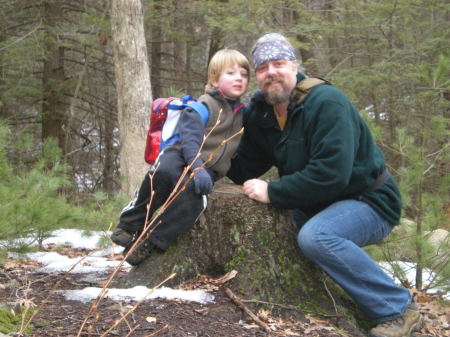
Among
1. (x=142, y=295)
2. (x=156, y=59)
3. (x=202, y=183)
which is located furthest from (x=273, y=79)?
(x=156, y=59)

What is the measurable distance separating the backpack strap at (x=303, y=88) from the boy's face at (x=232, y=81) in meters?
0.44

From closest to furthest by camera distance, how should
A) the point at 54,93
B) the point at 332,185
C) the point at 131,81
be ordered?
1. the point at 332,185
2. the point at 131,81
3. the point at 54,93

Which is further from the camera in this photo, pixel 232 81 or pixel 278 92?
pixel 232 81

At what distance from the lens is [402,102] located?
951 centimetres

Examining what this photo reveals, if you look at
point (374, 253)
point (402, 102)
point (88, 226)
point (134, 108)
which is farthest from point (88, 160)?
point (374, 253)

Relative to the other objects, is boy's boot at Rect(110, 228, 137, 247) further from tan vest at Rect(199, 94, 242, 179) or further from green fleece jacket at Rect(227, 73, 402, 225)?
green fleece jacket at Rect(227, 73, 402, 225)

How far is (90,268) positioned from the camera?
4695 mm

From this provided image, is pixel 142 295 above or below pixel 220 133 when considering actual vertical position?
below

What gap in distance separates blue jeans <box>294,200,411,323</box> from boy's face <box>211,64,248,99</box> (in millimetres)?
1057

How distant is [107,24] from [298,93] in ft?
23.9

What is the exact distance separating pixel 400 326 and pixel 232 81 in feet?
6.36

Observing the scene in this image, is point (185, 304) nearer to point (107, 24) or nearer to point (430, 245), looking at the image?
point (430, 245)

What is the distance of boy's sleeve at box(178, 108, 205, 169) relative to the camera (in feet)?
11.3

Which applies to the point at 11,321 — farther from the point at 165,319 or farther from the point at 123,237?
the point at 123,237
